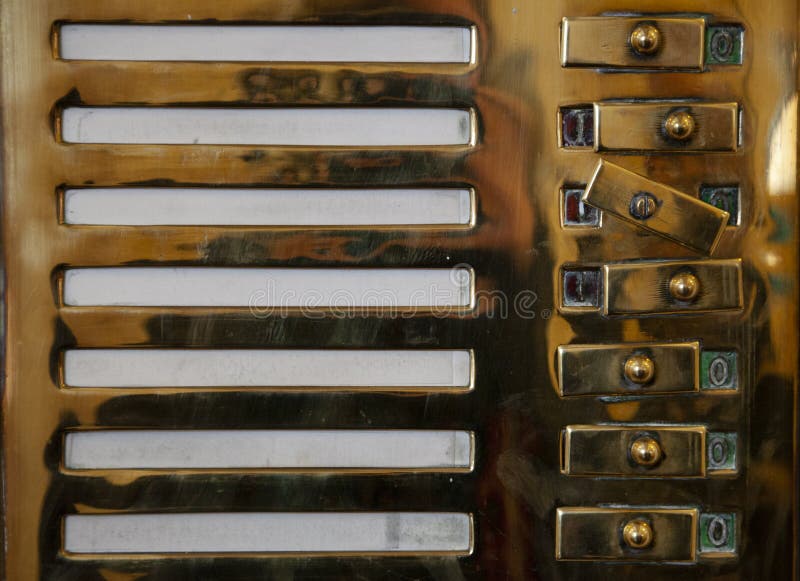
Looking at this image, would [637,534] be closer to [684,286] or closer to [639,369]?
[639,369]

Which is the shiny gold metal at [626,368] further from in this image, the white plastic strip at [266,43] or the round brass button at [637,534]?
the white plastic strip at [266,43]

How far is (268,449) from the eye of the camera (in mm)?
889

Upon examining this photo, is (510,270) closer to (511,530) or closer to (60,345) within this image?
(511,530)

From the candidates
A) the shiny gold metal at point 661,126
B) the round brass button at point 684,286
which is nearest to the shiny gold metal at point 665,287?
the round brass button at point 684,286

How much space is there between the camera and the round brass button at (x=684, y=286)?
2.86 ft

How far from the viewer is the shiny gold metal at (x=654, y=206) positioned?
2.87 ft

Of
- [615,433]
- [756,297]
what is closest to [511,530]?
[615,433]

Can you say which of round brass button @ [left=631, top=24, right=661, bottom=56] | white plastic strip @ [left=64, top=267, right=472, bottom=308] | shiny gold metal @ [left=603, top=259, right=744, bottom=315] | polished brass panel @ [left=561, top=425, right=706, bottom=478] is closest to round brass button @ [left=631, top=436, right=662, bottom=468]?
polished brass panel @ [left=561, top=425, right=706, bottom=478]

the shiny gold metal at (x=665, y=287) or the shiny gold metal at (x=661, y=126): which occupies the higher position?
the shiny gold metal at (x=661, y=126)

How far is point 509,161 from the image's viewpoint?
2.90 feet

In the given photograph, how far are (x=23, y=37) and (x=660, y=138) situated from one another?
81 centimetres

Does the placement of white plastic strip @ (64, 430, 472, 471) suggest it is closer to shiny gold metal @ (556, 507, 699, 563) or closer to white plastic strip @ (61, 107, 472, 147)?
shiny gold metal @ (556, 507, 699, 563)

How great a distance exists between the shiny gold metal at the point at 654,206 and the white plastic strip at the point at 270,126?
18cm

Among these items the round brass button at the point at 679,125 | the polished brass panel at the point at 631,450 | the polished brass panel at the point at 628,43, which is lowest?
the polished brass panel at the point at 631,450
